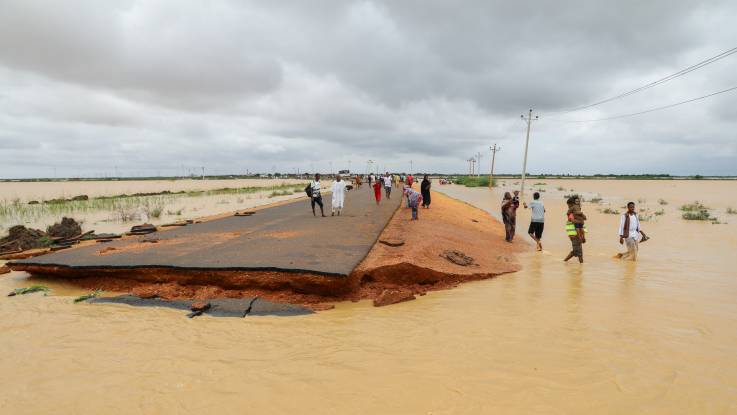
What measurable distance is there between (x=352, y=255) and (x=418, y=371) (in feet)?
12.4

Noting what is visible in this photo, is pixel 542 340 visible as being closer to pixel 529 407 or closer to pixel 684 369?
pixel 684 369

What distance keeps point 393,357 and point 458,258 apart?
4.96 metres

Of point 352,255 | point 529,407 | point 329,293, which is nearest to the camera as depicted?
point 529,407

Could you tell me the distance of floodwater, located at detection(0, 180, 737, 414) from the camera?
340 cm

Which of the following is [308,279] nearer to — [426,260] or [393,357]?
[393,357]

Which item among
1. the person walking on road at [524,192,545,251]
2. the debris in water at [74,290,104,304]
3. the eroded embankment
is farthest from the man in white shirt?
the debris in water at [74,290,104,304]

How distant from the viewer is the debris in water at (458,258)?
28.5 feet

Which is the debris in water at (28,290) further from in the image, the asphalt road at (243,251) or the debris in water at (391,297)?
the debris in water at (391,297)

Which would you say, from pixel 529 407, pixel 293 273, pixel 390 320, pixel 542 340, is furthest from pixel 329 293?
pixel 529 407

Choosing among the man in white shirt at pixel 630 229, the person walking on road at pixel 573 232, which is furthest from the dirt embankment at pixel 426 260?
the man in white shirt at pixel 630 229

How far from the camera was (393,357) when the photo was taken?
14.0 ft

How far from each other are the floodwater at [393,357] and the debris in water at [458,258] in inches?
65.0

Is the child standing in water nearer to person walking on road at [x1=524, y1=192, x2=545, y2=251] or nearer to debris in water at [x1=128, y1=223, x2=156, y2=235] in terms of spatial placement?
person walking on road at [x1=524, y1=192, x2=545, y2=251]

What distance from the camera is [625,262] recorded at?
32.6ft
